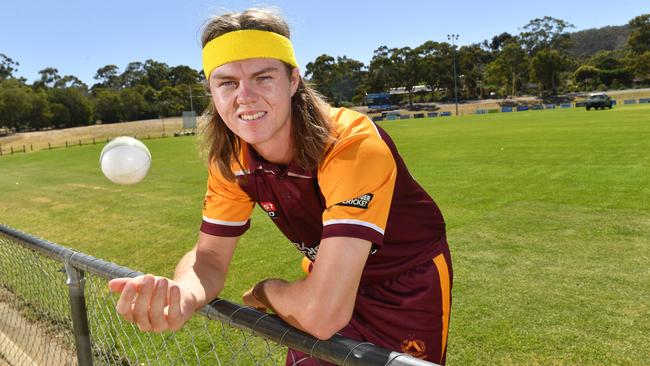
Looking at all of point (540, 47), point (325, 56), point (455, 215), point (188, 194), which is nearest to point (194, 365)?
point (455, 215)

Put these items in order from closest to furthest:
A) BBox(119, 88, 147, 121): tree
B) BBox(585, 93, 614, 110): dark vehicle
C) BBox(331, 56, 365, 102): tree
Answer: BBox(585, 93, 614, 110): dark vehicle → BBox(119, 88, 147, 121): tree → BBox(331, 56, 365, 102): tree

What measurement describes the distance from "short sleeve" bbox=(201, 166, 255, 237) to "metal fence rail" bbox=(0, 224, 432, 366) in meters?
0.39

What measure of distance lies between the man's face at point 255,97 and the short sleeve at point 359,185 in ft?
0.93

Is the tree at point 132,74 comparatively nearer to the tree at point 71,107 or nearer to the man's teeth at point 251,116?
the tree at point 71,107

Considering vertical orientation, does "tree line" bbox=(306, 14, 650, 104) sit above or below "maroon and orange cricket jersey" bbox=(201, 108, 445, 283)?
above

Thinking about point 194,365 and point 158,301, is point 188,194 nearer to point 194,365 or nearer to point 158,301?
point 194,365

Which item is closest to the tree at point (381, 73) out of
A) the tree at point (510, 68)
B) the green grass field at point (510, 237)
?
the tree at point (510, 68)

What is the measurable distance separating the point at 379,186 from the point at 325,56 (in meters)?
111

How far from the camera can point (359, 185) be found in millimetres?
1747

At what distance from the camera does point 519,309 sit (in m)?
4.82

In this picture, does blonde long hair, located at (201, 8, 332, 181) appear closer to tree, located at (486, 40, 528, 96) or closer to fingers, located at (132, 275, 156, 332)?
fingers, located at (132, 275, 156, 332)

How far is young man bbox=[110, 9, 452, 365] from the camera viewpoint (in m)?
1.71

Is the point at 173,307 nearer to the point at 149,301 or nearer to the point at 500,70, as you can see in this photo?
the point at 149,301

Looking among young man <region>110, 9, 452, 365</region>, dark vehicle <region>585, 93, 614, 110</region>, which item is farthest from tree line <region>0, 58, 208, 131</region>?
young man <region>110, 9, 452, 365</region>
